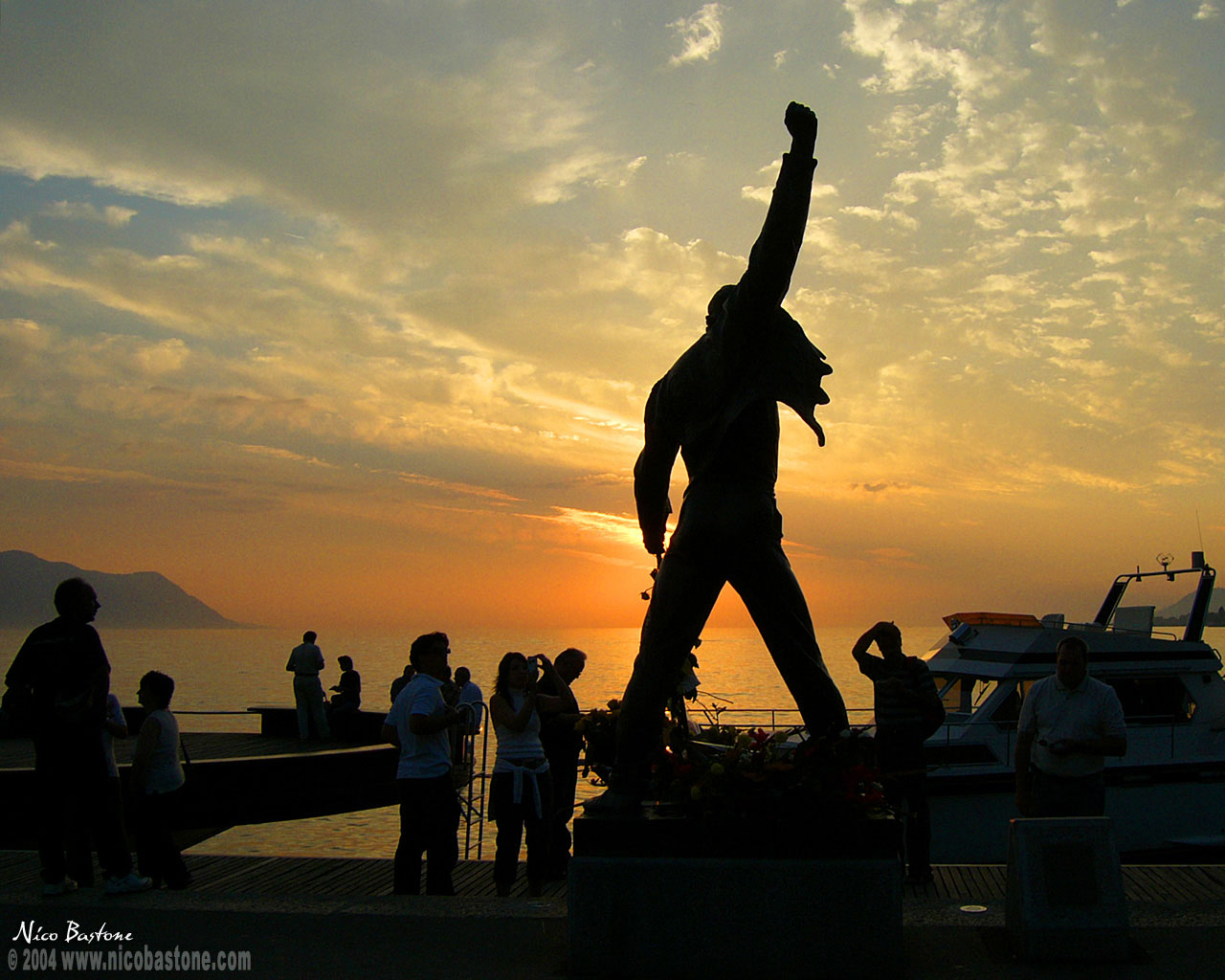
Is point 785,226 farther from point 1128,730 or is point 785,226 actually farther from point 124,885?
point 1128,730

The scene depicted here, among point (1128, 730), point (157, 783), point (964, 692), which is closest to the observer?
point (157, 783)

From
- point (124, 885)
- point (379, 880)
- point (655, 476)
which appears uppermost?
point (655, 476)

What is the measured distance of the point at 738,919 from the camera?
4852 millimetres

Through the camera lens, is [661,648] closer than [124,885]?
Yes

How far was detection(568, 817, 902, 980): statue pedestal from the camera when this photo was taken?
481 centimetres

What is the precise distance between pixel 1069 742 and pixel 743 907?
2782 mm

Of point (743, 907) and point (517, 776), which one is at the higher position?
point (517, 776)

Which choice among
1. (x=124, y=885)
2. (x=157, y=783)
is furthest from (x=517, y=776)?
(x=124, y=885)

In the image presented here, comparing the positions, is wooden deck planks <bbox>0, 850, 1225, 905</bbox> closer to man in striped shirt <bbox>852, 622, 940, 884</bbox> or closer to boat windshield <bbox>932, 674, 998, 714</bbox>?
man in striped shirt <bbox>852, 622, 940, 884</bbox>

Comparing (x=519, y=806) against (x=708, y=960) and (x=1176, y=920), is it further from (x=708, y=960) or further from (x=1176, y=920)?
(x=1176, y=920)

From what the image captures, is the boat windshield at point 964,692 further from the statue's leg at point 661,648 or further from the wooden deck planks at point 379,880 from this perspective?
the statue's leg at point 661,648

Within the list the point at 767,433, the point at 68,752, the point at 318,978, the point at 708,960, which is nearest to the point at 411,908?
the point at 318,978

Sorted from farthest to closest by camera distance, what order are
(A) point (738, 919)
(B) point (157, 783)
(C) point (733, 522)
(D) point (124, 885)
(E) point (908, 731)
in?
(E) point (908, 731) < (B) point (157, 783) < (D) point (124, 885) < (C) point (733, 522) < (A) point (738, 919)

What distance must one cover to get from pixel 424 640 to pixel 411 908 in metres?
2.01
